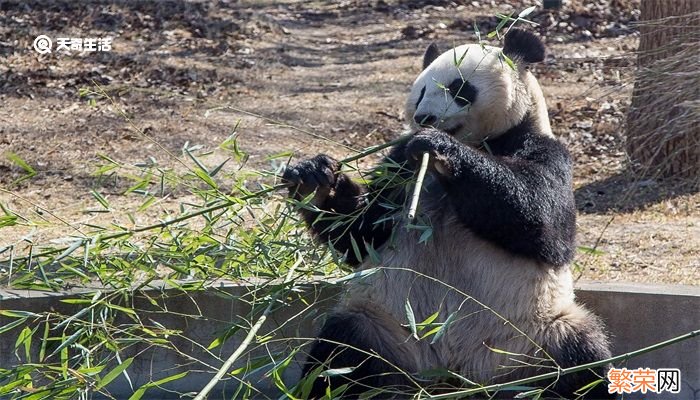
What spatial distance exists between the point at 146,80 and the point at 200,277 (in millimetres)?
6254

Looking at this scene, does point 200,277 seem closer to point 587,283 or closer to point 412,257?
point 412,257

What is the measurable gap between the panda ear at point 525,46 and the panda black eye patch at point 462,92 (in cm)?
36

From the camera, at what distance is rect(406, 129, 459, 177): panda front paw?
4379mm

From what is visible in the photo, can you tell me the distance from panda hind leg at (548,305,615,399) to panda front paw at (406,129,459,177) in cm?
95

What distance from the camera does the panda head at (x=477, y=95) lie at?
501 cm

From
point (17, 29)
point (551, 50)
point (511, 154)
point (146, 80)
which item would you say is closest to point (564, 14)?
point (551, 50)

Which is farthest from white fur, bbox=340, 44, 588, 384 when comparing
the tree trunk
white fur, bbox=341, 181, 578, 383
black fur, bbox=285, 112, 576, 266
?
the tree trunk

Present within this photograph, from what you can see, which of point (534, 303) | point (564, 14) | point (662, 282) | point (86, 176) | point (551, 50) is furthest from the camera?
point (564, 14)

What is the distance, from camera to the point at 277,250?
5320mm

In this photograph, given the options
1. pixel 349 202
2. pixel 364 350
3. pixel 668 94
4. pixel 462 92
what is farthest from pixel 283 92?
pixel 364 350

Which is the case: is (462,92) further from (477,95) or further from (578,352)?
(578,352)

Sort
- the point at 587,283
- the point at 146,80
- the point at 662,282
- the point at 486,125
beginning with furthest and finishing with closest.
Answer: the point at 146,80 → the point at 662,282 → the point at 587,283 → the point at 486,125

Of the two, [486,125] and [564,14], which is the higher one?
[486,125]

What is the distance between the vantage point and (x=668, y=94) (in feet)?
19.5
